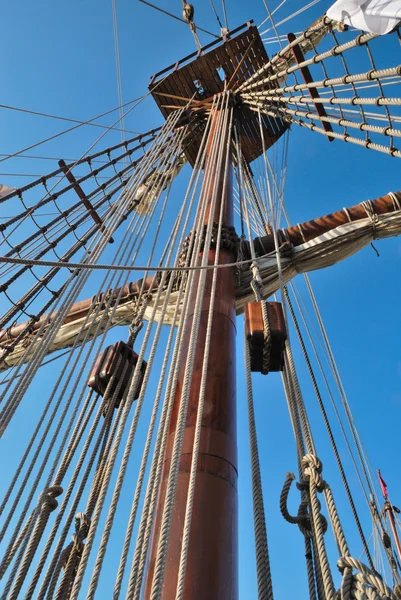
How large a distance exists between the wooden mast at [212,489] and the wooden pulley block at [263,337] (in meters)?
0.26

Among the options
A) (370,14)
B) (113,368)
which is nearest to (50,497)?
(113,368)

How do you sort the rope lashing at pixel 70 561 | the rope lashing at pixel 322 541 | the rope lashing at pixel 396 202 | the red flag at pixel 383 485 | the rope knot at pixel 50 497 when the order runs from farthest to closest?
the red flag at pixel 383 485
the rope lashing at pixel 396 202
the rope knot at pixel 50 497
the rope lashing at pixel 70 561
the rope lashing at pixel 322 541

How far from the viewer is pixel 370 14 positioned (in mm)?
2885

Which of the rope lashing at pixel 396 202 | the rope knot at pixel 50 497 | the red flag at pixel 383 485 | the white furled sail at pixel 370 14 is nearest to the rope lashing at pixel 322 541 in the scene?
the rope knot at pixel 50 497

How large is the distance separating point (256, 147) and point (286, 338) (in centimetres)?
609

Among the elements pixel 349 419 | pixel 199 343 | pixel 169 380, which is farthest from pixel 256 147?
pixel 169 380

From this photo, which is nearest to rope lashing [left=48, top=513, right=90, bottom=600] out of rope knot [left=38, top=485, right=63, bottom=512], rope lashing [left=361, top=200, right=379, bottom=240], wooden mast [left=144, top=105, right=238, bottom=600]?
rope knot [left=38, top=485, right=63, bottom=512]

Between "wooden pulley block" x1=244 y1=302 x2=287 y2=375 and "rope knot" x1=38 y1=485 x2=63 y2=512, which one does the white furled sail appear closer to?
"wooden pulley block" x1=244 y1=302 x2=287 y2=375

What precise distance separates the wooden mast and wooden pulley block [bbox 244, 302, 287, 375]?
0.26 metres

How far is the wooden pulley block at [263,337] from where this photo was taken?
2340 mm

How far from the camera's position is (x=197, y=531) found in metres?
1.78

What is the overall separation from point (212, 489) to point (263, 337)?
77 centimetres

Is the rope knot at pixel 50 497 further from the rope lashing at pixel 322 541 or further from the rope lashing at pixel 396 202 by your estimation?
the rope lashing at pixel 396 202

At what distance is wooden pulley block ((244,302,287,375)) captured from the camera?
2.34 metres
